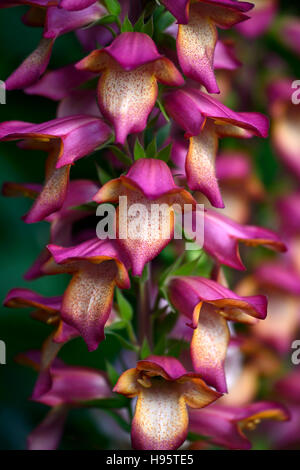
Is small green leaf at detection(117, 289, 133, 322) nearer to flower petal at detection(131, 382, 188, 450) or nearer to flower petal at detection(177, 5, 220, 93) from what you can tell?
flower petal at detection(131, 382, 188, 450)

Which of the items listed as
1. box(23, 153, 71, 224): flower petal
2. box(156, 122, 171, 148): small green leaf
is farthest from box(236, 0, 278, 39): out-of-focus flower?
box(23, 153, 71, 224): flower petal

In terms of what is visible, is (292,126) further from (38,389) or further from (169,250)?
(38,389)

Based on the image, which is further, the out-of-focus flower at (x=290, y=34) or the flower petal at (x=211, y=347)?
the out-of-focus flower at (x=290, y=34)

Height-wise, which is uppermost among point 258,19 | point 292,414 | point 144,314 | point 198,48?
point 198,48

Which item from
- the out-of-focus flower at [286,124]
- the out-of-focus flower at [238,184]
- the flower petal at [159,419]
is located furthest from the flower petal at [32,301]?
the out-of-focus flower at [286,124]

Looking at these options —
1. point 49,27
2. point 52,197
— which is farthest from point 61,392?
point 49,27

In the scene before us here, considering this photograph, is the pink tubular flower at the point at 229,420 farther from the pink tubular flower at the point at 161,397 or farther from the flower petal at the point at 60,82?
the flower petal at the point at 60,82

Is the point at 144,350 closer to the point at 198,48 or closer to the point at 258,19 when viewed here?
the point at 198,48

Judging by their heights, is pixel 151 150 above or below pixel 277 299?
above
